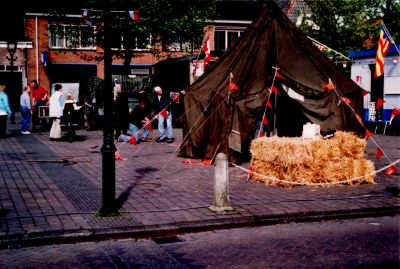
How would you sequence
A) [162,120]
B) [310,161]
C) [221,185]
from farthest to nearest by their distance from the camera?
[162,120] → [310,161] → [221,185]

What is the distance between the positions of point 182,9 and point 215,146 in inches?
685

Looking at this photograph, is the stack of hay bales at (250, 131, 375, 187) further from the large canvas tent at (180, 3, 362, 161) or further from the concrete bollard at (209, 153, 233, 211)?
the concrete bollard at (209, 153, 233, 211)

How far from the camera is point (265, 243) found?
6.05 metres

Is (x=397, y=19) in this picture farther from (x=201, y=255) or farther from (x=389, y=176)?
(x=201, y=255)

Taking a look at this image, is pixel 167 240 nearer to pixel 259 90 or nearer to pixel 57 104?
pixel 259 90

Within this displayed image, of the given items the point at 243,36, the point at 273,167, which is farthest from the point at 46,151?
the point at 273,167

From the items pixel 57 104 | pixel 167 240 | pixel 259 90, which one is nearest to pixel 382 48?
pixel 259 90

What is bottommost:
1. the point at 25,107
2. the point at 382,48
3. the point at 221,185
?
the point at 221,185

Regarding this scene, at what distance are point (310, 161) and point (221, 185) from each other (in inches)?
109

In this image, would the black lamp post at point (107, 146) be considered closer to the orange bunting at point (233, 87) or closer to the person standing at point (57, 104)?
the orange bunting at point (233, 87)

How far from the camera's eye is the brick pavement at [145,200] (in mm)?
6456

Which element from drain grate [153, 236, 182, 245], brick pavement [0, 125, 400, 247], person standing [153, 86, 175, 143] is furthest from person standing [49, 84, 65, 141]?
drain grate [153, 236, 182, 245]

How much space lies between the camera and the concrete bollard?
24.0 feet

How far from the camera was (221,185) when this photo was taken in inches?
290
